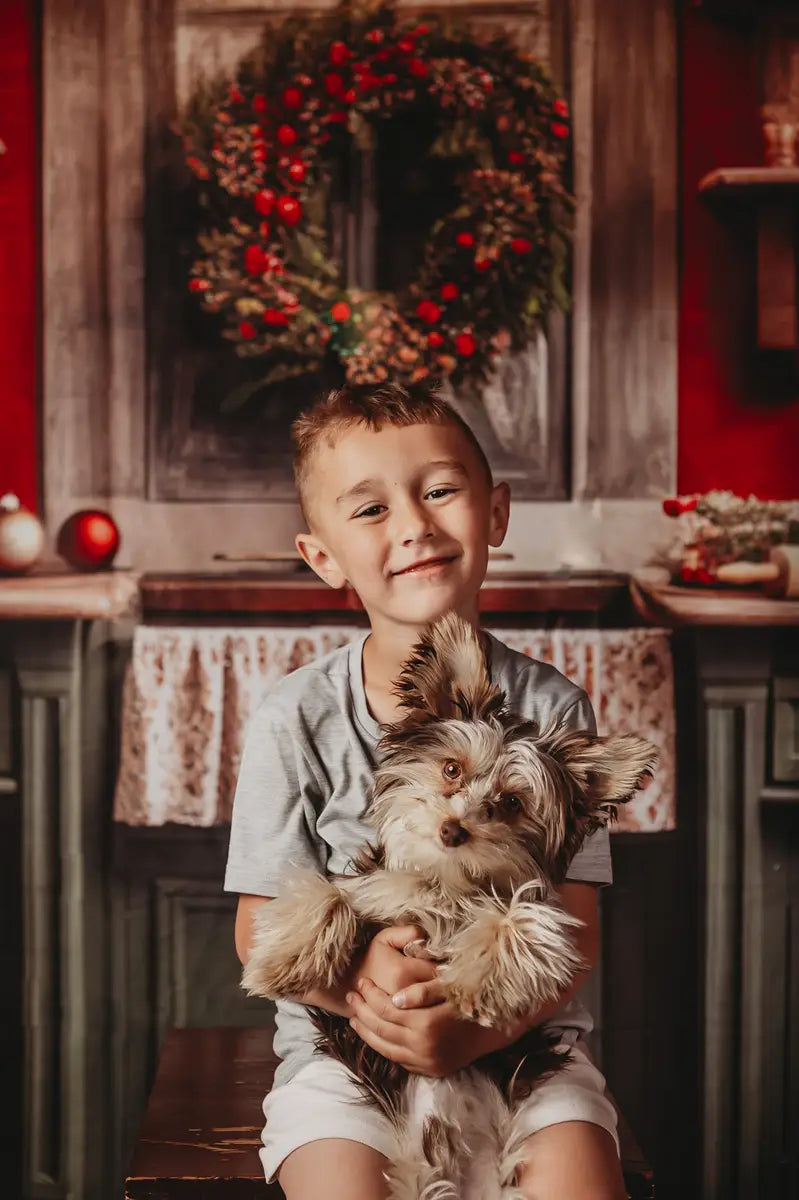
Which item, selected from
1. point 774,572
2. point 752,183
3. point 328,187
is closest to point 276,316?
point 328,187

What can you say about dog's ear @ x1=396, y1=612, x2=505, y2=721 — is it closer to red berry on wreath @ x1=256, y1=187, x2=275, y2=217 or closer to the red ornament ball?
the red ornament ball

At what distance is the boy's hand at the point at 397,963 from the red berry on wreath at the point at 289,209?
125cm

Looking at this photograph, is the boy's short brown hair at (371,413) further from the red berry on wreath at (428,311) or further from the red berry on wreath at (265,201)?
the red berry on wreath at (265,201)

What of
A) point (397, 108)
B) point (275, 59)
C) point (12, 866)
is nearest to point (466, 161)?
point (397, 108)

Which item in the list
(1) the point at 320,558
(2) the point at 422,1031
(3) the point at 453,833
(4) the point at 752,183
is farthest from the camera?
(4) the point at 752,183

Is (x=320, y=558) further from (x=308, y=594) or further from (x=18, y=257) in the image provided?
(x=18, y=257)

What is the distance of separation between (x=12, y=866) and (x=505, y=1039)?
43.4 inches

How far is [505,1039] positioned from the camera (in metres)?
1.20

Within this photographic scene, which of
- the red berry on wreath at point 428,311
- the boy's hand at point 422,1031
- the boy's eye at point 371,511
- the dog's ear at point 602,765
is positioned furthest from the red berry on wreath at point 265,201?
the boy's hand at point 422,1031

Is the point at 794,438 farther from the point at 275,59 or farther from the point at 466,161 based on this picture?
the point at 275,59

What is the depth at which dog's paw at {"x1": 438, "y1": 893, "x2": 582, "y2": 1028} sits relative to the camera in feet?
3.38

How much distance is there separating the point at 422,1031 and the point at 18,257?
4.89ft

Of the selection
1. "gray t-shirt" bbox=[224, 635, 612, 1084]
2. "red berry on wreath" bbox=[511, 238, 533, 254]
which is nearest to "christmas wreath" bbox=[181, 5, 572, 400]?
"red berry on wreath" bbox=[511, 238, 533, 254]

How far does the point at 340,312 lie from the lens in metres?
1.89
